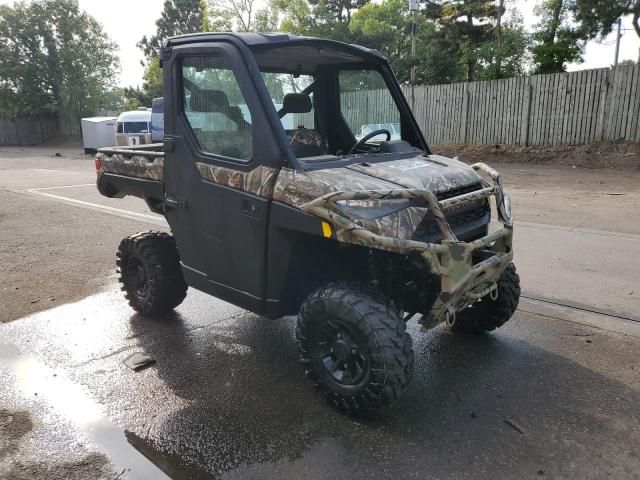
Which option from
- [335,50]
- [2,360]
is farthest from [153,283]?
[335,50]

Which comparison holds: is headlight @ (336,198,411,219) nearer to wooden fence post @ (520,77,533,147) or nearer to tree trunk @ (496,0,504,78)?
wooden fence post @ (520,77,533,147)

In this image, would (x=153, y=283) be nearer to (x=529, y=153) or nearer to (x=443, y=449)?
(x=443, y=449)

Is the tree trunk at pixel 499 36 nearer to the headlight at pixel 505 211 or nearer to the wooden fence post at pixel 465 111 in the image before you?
the wooden fence post at pixel 465 111

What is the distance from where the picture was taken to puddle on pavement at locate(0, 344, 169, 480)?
2747 mm

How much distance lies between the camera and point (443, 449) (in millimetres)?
2799

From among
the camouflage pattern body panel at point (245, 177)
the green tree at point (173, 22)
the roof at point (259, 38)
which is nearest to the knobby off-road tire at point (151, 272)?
the camouflage pattern body panel at point (245, 177)

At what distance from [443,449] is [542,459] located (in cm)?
51

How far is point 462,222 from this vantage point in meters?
3.38

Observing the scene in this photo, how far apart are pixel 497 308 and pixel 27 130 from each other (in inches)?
1932

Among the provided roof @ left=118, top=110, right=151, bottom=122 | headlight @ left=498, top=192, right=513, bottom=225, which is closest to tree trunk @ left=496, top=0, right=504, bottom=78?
roof @ left=118, top=110, right=151, bottom=122

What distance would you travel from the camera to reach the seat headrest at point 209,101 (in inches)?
136

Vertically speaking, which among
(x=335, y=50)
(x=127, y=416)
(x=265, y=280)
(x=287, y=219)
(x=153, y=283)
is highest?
(x=335, y=50)

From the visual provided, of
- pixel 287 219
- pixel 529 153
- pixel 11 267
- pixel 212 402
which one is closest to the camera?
pixel 287 219

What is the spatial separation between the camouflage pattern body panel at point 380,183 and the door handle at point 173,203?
0.97 m
